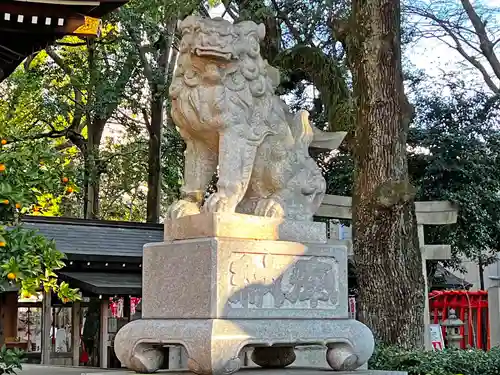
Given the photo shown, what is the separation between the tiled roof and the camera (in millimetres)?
14180

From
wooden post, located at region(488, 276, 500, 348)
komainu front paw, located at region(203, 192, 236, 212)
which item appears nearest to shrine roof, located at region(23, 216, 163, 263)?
wooden post, located at region(488, 276, 500, 348)

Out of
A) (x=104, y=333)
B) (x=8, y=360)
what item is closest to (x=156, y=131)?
(x=104, y=333)

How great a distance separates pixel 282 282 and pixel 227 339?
2.07 feet

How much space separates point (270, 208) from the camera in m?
4.59

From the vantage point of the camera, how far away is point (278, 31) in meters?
13.9

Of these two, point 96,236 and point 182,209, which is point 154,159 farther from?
point 182,209

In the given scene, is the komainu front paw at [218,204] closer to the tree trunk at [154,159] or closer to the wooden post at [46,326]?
the wooden post at [46,326]

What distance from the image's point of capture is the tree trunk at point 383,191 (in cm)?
783

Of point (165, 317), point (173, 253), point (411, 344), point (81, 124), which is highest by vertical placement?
point (81, 124)

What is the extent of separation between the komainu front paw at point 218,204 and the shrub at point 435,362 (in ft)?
10.5

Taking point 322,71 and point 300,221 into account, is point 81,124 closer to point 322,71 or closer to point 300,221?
point 322,71

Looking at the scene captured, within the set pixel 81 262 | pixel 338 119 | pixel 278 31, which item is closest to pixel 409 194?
pixel 338 119

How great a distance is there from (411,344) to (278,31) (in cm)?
791

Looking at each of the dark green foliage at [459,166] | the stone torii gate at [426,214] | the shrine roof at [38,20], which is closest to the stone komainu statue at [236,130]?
the shrine roof at [38,20]
